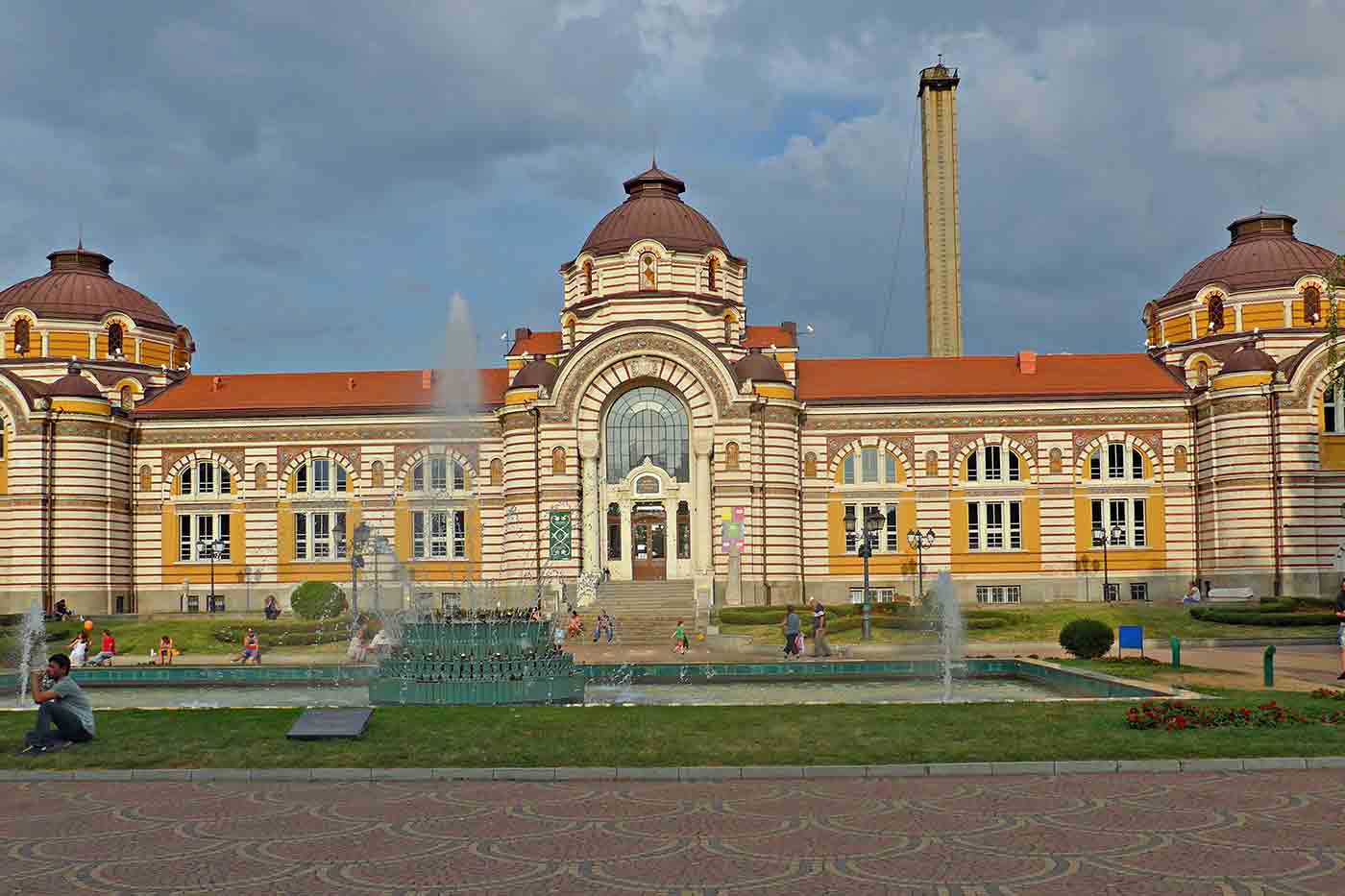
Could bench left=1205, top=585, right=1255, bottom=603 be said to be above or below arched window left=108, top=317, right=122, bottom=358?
below

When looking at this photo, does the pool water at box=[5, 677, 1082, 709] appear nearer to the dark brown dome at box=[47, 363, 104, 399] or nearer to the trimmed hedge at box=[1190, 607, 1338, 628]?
the trimmed hedge at box=[1190, 607, 1338, 628]

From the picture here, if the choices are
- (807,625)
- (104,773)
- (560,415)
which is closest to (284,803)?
(104,773)

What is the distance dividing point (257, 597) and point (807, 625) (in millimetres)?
26265

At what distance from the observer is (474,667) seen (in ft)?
83.7

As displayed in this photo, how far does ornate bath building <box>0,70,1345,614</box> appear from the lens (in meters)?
56.5

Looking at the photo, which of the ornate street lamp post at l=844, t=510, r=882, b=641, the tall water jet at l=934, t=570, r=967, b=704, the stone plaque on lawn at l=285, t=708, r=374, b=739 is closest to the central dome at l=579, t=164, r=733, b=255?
the ornate street lamp post at l=844, t=510, r=882, b=641

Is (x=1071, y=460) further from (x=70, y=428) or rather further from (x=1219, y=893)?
(x=1219, y=893)

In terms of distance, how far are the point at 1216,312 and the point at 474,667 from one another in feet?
154

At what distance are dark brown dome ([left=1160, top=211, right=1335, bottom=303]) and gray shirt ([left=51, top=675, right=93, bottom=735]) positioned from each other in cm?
5409

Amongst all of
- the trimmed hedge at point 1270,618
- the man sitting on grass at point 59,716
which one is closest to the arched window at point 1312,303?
the trimmed hedge at point 1270,618

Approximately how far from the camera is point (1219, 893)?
1088cm

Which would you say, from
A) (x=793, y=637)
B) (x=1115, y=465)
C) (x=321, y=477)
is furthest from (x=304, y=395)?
(x=1115, y=465)

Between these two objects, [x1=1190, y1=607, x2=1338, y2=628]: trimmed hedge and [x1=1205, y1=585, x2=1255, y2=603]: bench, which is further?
[x1=1205, y1=585, x2=1255, y2=603]: bench

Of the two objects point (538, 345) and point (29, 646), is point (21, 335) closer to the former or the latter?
point (538, 345)
